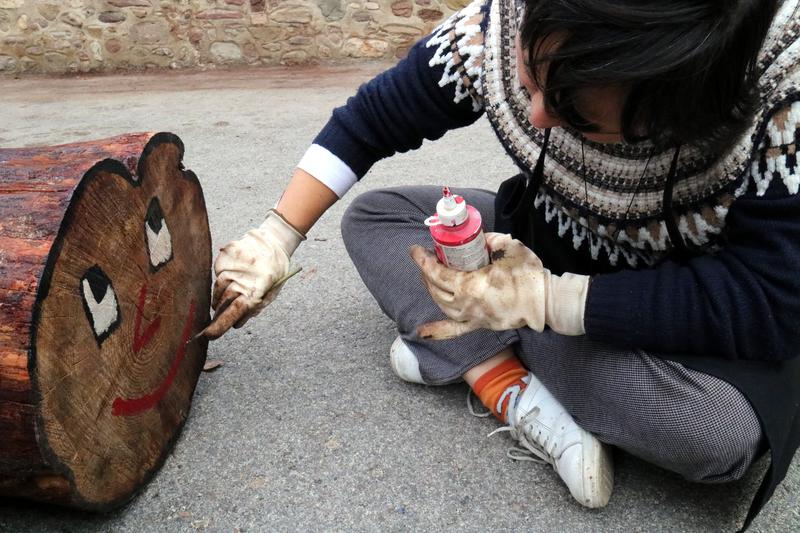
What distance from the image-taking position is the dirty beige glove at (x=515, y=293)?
1028 millimetres

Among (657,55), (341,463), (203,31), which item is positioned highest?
(657,55)

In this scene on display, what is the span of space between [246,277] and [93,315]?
285 millimetres

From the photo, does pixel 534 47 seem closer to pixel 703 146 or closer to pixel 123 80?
pixel 703 146

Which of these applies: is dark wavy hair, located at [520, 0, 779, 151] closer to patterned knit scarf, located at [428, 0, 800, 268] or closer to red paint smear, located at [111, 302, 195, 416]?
patterned knit scarf, located at [428, 0, 800, 268]

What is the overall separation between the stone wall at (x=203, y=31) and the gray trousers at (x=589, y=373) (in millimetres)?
3200

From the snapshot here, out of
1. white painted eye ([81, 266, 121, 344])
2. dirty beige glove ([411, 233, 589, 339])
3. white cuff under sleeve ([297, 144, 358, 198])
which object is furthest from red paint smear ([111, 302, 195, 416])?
dirty beige glove ([411, 233, 589, 339])

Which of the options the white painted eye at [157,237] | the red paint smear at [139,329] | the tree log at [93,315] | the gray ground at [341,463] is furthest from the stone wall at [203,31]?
the red paint smear at [139,329]

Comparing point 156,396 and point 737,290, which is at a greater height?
point 737,290

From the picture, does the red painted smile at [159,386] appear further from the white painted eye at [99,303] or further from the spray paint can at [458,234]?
the spray paint can at [458,234]

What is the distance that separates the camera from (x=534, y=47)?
0.81 m

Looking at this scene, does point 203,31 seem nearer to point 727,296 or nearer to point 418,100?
point 418,100

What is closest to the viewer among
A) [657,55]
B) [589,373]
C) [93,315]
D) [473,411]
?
[657,55]

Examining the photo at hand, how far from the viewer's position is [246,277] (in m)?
1.24

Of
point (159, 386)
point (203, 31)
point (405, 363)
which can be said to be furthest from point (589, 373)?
point (203, 31)
